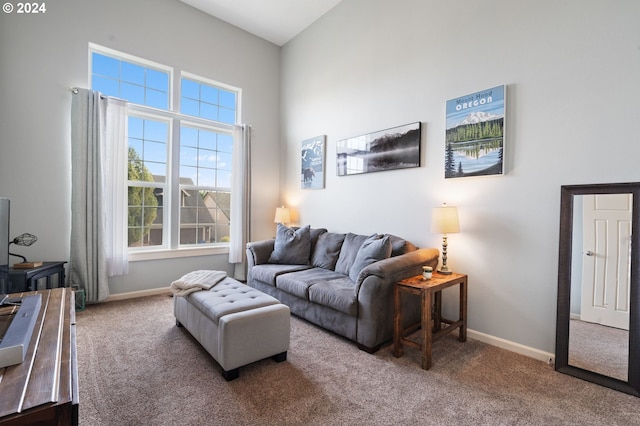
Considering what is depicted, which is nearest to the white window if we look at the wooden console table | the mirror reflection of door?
the wooden console table

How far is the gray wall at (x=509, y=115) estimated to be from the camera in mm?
2084

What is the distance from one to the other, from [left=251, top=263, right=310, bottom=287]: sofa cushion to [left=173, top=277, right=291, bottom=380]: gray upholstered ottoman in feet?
2.71

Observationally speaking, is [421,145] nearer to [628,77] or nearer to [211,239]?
[628,77]

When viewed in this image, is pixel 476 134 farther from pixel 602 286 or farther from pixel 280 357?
pixel 280 357

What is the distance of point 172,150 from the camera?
414 cm

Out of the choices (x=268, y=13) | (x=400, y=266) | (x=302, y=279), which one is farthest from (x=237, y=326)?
(x=268, y=13)

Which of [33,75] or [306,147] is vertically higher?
[33,75]

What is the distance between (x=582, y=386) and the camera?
1.96 meters

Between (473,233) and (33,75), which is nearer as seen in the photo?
(473,233)

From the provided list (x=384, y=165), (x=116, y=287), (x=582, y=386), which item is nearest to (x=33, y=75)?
(x=116, y=287)

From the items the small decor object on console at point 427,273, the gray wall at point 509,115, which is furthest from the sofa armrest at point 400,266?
the gray wall at point 509,115

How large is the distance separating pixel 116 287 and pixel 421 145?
3.98 m

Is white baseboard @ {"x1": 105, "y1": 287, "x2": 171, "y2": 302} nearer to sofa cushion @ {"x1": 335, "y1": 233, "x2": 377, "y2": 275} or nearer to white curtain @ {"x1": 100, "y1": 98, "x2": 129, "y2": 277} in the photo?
white curtain @ {"x1": 100, "y1": 98, "x2": 129, "y2": 277}

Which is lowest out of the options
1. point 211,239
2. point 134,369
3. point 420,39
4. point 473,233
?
point 134,369
